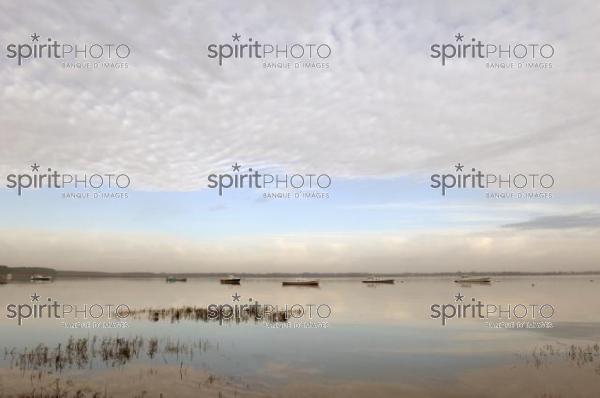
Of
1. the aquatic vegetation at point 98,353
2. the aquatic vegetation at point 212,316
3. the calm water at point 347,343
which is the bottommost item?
the aquatic vegetation at point 212,316

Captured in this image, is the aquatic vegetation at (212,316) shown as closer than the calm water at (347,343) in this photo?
No

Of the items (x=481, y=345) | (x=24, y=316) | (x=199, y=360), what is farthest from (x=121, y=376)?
(x=24, y=316)

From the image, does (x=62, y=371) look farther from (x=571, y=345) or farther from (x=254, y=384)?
(x=571, y=345)

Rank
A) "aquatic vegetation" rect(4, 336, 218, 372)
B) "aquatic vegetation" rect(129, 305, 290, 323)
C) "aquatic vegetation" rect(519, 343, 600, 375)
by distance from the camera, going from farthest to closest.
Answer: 1. "aquatic vegetation" rect(129, 305, 290, 323)
2. "aquatic vegetation" rect(519, 343, 600, 375)
3. "aquatic vegetation" rect(4, 336, 218, 372)

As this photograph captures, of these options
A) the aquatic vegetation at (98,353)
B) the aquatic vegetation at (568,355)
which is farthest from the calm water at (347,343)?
the aquatic vegetation at (568,355)

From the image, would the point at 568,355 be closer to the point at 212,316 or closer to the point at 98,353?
the point at 98,353

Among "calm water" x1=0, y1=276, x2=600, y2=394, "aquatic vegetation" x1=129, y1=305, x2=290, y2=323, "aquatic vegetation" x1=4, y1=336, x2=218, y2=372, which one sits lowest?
"aquatic vegetation" x1=129, y1=305, x2=290, y2=323

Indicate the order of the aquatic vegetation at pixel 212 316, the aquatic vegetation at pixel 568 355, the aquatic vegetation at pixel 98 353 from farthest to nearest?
the aquatic vegetation at pixel 212 316, the aquatic vegetation at pixel 568 355, the aquatic vegetation at pixel 98 353

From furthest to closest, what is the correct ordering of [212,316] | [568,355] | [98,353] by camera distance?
[212,316] → [568,355] → [98,353]

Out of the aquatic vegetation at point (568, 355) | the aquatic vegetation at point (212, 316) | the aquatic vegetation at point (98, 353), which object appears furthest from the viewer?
the aquatic vegetation at point (212, 316)

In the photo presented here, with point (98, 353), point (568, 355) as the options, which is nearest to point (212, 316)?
point (98, 353)

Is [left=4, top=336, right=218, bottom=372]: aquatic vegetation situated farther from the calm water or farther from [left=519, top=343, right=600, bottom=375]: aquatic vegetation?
[left=519, top=343, right=600, bottom=375]: aquatic vegetation

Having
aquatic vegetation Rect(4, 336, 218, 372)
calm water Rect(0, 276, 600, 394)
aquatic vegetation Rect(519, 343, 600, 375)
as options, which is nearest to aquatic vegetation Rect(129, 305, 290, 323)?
calm water Rect(0, 276, 600, 394)

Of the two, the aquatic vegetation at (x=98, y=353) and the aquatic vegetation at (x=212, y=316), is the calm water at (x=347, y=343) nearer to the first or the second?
the aquatic vegetation at (x=98, y=353)
